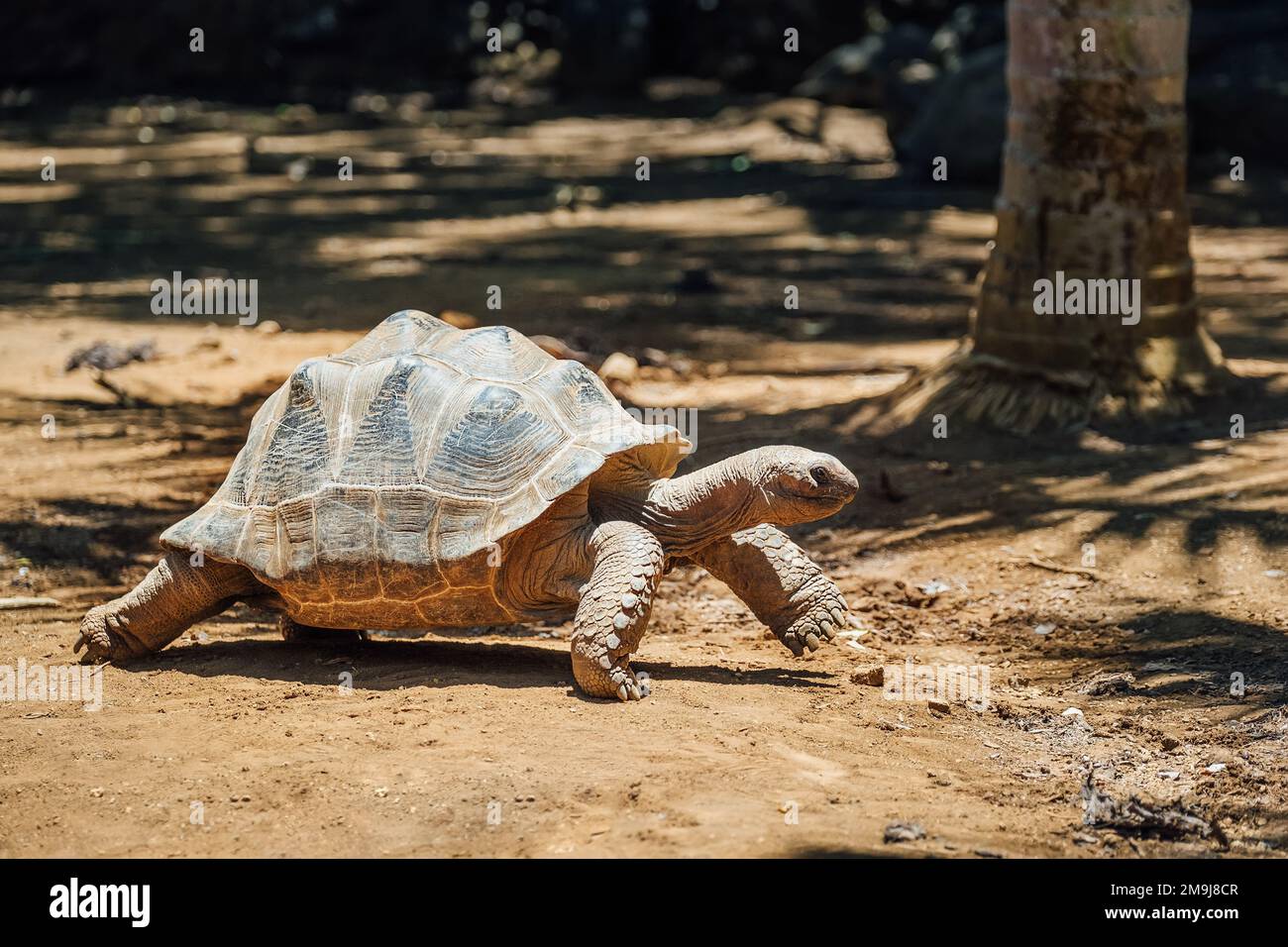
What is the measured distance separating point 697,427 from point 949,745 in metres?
4.15

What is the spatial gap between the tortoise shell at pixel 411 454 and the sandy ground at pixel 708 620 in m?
0.48

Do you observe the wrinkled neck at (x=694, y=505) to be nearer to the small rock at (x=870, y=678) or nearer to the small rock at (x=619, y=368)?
the small rock at (x=870, y=678)

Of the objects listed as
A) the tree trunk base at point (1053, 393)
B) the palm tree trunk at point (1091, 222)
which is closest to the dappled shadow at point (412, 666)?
the tree trunk base at point (1053, 393)

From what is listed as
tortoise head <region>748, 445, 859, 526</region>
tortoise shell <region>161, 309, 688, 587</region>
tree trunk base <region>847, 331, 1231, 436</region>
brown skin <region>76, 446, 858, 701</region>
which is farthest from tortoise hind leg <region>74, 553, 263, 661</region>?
tree trunk base <region>847, 331, 1231, 436</region>

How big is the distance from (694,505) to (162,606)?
6.11 feet

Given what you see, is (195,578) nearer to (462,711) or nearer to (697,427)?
(462,711)

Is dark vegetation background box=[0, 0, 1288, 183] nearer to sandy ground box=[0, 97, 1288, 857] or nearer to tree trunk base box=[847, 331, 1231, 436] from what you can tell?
sandy ground box=[0, 97, 1288, 857]

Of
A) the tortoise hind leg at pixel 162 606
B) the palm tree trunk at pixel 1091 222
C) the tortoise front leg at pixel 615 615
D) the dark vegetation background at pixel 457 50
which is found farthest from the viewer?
the dark vegetation background at pixel 457 50

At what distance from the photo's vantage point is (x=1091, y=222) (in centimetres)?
802

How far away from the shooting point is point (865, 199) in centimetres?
1592

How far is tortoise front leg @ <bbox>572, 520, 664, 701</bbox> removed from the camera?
15.8 ft

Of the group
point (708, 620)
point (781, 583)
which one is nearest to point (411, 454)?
point (781, 583)

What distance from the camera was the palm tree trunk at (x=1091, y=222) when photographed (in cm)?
787

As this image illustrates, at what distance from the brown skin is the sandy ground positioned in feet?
0.55
